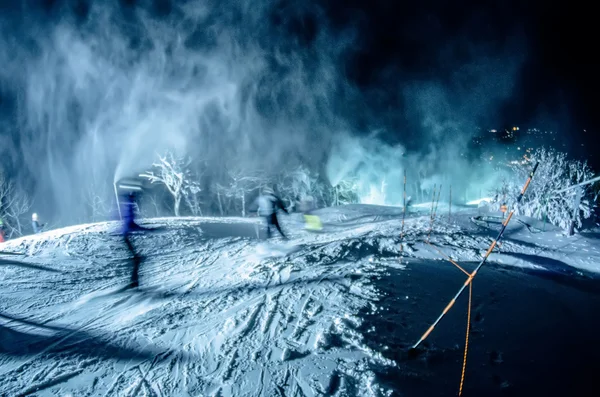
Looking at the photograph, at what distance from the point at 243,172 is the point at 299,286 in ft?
107

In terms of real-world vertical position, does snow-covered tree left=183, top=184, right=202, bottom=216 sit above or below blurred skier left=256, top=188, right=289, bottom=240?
below

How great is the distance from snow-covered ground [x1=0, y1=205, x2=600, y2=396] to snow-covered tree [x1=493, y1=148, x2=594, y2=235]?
160 inches

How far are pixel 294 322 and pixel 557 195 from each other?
52.5 feet

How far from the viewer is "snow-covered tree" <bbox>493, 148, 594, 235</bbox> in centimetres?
1219

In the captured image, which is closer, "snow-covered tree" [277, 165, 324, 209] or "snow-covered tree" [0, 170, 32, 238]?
"snow-covered tree" [0, 170, 32, 238]

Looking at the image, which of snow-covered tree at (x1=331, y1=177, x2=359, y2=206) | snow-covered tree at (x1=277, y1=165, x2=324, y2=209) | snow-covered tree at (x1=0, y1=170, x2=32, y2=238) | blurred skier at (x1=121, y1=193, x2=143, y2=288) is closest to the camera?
blurred skier at (x1=121, y1=193, x2=143, y2=288)

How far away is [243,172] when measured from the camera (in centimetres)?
3709

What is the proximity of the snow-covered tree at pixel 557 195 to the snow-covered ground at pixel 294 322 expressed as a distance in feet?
13.3

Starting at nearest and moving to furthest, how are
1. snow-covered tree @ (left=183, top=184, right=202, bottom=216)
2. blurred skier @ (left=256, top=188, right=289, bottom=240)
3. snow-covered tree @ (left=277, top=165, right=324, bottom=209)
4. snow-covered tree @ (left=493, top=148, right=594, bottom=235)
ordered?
blurred skier @ (left=256, top=188, right=289, bottom=240), snow-covered tree @ (left=493, top=148, right=594, bottom=235), snow-covered tree @ (left=183, top=184, right=202, bottom=216), snow-covered tree @ (left=277, top=165, right=324, bottom=209)

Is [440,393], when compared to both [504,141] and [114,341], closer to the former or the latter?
[114,341]

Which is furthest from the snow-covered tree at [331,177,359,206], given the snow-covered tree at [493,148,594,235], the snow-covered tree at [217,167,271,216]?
the snow-covered tree at [493,148,594,235]

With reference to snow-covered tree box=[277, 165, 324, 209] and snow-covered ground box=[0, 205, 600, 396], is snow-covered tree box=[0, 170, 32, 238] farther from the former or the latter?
snow-covered ground box=[0, 205, 600, 396]

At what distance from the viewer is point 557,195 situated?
13.2 metres

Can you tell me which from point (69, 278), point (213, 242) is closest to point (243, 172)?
point (213, 242)
